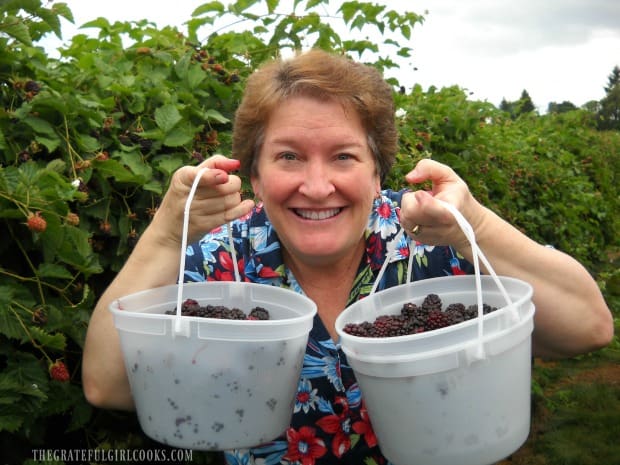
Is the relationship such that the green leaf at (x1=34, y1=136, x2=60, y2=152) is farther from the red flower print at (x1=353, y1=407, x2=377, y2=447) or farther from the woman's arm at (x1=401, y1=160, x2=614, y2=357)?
the red flower print at (x1=353, y1=407, x2=377, y2=447)

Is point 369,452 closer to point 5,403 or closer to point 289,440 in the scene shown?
point 289,440

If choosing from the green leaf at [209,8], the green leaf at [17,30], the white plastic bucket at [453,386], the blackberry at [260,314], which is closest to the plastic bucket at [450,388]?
the white plastic bucket at [453,386]

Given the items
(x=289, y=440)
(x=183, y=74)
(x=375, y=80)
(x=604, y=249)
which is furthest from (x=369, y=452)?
(x=604, y=249)

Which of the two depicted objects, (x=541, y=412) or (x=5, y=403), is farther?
(x=541, y=412)

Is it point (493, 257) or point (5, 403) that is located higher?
point (493, 257)

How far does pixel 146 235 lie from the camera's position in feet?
4.59

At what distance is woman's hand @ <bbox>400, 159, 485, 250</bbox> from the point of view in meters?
1.12

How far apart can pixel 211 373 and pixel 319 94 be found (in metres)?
0.73

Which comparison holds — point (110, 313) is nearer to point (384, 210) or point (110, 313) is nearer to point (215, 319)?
→ point (215, 319)

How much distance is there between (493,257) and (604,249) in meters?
6.57

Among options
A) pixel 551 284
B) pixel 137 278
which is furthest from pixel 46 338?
pixel 551 284

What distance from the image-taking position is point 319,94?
1497 mm

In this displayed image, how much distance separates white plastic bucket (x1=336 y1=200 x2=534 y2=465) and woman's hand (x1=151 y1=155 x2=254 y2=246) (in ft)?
1.30

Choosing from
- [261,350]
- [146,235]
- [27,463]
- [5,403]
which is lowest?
[27,463]
